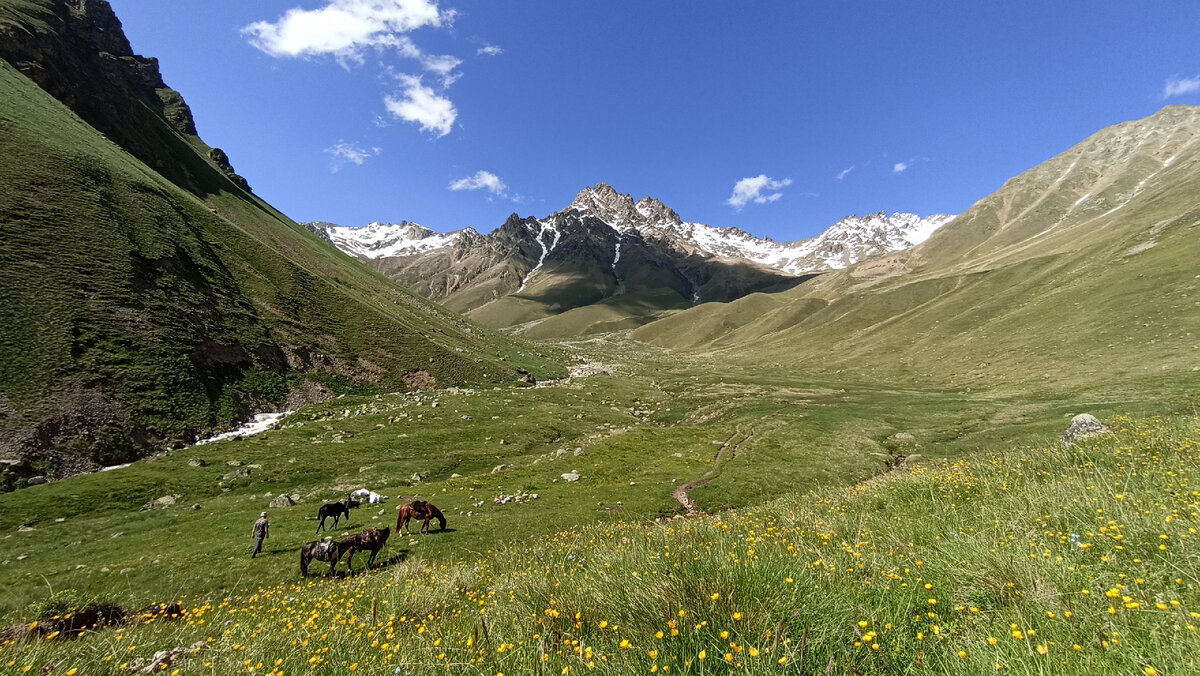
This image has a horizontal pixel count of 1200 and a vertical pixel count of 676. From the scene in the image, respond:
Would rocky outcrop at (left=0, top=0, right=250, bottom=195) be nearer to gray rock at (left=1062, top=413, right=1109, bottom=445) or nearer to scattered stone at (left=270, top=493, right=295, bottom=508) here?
scattered stone at (left=270, top=493, right=295, bottom=508)

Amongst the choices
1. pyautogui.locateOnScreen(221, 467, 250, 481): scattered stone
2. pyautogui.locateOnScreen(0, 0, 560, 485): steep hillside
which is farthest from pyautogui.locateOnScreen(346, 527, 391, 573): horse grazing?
pyautogui.locateOnScreen(0, 0, 560, 485): steep hillside

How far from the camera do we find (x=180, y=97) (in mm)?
143375

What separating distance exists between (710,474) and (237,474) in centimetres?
3457

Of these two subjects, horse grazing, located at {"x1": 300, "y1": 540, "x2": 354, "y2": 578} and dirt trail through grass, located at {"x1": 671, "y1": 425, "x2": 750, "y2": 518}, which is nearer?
horse grazing, located at {"x1": 300, "y1": 540, "x2": 354, "y2": 578}

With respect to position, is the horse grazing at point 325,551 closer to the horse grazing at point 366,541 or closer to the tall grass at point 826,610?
the horse grazing at point 366,541

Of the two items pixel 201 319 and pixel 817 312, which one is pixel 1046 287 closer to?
pixel 817 312

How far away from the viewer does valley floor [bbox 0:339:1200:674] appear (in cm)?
443

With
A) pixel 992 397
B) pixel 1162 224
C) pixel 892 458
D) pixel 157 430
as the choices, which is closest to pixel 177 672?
pixel 157 430

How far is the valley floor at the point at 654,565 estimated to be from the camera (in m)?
4.43

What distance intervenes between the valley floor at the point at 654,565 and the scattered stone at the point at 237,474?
0.45m

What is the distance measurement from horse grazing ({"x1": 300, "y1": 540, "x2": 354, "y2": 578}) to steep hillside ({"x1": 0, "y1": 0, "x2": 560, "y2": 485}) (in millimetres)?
23472

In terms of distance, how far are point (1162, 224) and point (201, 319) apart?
574ft

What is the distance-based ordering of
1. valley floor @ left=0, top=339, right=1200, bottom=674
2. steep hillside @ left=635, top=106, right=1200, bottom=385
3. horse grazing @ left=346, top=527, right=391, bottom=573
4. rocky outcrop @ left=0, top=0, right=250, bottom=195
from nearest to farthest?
valley floor @ left=0, top=339, right=1200, bottom=674 → horse grazing @ left=346, top=527, right=391, bottom=573 → steep hillside @ left=635, top=106, right=1200, bottom=385 → rocky outcrop @ left=0, top=0, right=250, bottom=195

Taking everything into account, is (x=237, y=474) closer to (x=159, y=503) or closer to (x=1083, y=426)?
(x=159, y=503)
